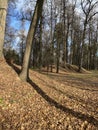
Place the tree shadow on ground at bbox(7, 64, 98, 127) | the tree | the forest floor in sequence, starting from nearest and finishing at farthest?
the forest floor
the tree shadow on ground at bbox(7, 64, 98, 127)
the tree

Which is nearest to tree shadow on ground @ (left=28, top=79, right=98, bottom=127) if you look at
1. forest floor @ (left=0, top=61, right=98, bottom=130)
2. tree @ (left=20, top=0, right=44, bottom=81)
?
forest floor @ (left=0, top=61, right=98, bottom=130)

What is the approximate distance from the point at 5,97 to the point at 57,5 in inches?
982

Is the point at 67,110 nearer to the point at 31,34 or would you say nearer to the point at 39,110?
the point at 39,110

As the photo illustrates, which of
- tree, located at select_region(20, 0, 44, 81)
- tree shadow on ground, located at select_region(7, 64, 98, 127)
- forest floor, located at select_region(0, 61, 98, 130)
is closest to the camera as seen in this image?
forest floor, located at select_region(0, 61, 98, 130)

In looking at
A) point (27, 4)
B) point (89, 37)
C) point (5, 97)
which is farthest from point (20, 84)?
point (89, 37)

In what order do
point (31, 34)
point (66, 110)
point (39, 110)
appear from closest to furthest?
1. point (39, 110)
2. point (66, 110)
3. point (31, 34)

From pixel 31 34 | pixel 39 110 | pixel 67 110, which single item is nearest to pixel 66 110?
pixel 67 110

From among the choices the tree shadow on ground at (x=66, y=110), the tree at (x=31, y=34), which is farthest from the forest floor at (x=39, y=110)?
the tree at (x=31, y=34)

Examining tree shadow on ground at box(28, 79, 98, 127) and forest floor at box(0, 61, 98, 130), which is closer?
forest floor at box(0, 61, 98, 130)

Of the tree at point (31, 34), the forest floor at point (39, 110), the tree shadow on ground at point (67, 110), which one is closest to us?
the forest floor at point (39, 110)

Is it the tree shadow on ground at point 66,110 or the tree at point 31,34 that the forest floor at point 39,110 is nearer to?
the tree shadow on ground at point 66,110

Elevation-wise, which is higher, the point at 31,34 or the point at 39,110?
the point at 31,34

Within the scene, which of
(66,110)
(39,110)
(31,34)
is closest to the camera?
(39,110)

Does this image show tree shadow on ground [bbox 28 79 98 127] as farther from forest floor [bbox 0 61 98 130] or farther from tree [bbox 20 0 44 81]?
tree [bbox 20 0 44 81]
